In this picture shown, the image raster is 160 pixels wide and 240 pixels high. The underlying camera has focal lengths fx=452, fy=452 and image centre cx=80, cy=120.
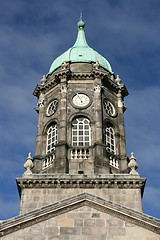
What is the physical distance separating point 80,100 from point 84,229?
13070 mm

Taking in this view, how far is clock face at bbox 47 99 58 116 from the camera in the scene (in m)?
33.4

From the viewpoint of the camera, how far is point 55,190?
92.8 feet

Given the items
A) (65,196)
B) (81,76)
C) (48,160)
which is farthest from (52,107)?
(65,196)

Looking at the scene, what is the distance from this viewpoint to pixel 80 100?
108 ft

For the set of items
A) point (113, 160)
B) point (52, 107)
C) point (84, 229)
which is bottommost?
point (84, 229)

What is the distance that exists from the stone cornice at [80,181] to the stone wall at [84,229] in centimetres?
599

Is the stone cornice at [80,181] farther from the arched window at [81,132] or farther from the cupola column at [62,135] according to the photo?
the arched window at [81,132]

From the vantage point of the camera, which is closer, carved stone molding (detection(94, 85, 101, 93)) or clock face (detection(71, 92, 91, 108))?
clock face (detection(71, 92, 91, 108))

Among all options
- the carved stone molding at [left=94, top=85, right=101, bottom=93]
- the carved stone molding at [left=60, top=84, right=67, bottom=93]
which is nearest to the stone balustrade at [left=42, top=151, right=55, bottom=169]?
the carved stone molding at [left=60, top=84, right=67, bottom=93]

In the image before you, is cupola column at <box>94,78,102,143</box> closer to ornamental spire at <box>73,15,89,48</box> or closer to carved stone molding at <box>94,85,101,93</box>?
carved stone molding at <box>94,85,101,93</box>

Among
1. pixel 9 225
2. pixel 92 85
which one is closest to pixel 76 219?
pixel 9 225

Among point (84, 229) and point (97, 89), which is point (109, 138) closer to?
point (97, 89)

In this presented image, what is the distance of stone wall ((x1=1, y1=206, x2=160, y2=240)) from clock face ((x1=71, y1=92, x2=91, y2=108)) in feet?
38.6

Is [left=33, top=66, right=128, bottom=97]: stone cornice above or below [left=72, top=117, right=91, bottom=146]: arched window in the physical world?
above
